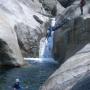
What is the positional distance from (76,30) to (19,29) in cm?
668

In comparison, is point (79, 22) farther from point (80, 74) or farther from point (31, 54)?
point (80, 74)

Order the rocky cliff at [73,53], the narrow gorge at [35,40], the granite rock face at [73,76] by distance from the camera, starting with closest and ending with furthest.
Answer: the granite rock face at [73,76]
the rocky cliff at [73,53]
the narrow gorge at [35,40]

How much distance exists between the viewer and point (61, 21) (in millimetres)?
32656

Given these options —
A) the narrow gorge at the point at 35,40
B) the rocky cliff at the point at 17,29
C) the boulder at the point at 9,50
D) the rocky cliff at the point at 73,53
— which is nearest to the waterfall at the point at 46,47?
the narrow gorge at the point at 35,40

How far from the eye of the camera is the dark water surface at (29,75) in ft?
75.7

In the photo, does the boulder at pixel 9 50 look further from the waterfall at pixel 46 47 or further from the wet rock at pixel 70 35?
the waterfall at pixel 46 47

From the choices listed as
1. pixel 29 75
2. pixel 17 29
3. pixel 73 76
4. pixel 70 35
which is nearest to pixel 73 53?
pixel 70 35

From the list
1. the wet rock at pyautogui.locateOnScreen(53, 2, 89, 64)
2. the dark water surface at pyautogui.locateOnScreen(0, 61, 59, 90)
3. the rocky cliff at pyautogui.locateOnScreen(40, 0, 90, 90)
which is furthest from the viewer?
the wet rock at pyautogui.locateOnScreen(53, 2, 89, 64)

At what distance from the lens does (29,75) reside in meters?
25.8

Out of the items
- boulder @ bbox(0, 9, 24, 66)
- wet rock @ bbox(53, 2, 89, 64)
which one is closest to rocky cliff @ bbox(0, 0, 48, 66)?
boulder @ bbox(0, 9, 24, 66)

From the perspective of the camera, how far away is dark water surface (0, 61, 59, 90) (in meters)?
23.1

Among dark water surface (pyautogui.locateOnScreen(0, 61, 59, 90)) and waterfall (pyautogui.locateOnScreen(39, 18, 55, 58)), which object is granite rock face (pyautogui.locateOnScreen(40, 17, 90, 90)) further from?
waterfall (pyautogui.locateOnScreen(39, 18, 55, 58))

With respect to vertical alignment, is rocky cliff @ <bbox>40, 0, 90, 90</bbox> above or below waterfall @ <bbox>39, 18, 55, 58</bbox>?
above

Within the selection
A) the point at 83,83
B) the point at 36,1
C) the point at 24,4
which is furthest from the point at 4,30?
the point at 83,83
